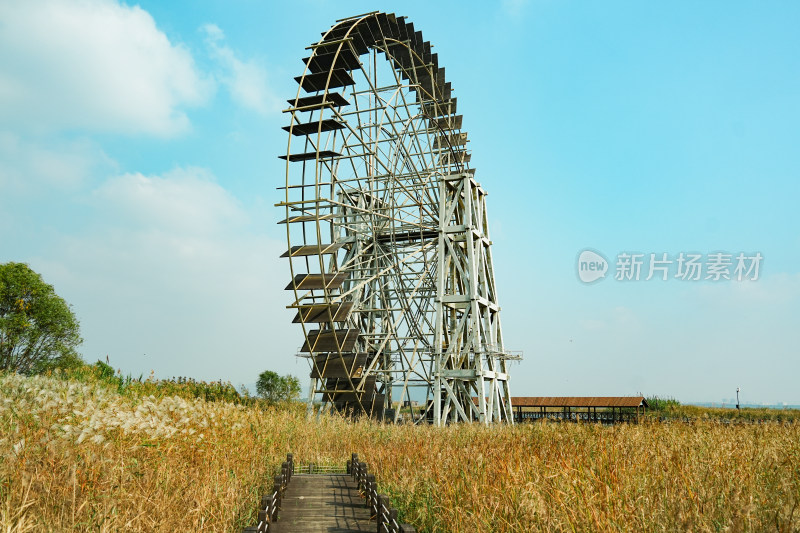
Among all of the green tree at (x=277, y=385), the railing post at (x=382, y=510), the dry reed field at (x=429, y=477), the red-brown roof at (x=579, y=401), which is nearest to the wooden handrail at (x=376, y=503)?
the railing post at (x=382, y=510)

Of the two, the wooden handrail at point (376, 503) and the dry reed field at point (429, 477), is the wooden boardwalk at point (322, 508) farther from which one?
the dry reed field at point (429, 477)

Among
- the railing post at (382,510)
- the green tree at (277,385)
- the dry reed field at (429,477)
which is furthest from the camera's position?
the green tree at (277,385)

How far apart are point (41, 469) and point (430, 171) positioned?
22006 mm

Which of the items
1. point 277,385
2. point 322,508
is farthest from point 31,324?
point 322,508

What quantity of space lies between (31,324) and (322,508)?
30.2m

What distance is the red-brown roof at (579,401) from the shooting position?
107 ft

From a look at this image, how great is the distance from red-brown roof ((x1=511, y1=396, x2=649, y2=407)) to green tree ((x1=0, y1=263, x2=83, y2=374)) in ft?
85.8

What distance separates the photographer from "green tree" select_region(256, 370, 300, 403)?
1789 inches

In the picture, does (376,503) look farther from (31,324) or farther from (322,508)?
(31,324)

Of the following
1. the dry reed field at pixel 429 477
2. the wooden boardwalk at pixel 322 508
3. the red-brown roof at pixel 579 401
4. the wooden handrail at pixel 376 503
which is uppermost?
the dry reed field at pixel 429 477

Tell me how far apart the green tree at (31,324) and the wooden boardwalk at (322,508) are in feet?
87.5

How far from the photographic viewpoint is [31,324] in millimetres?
31969

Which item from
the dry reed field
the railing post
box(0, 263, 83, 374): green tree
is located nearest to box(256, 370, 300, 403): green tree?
Result: box(0, 263, 83, 374): green tree

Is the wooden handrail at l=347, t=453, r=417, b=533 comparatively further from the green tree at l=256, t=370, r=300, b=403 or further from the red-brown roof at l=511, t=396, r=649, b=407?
the green tree at l=256, t=370, r=300, b=403
